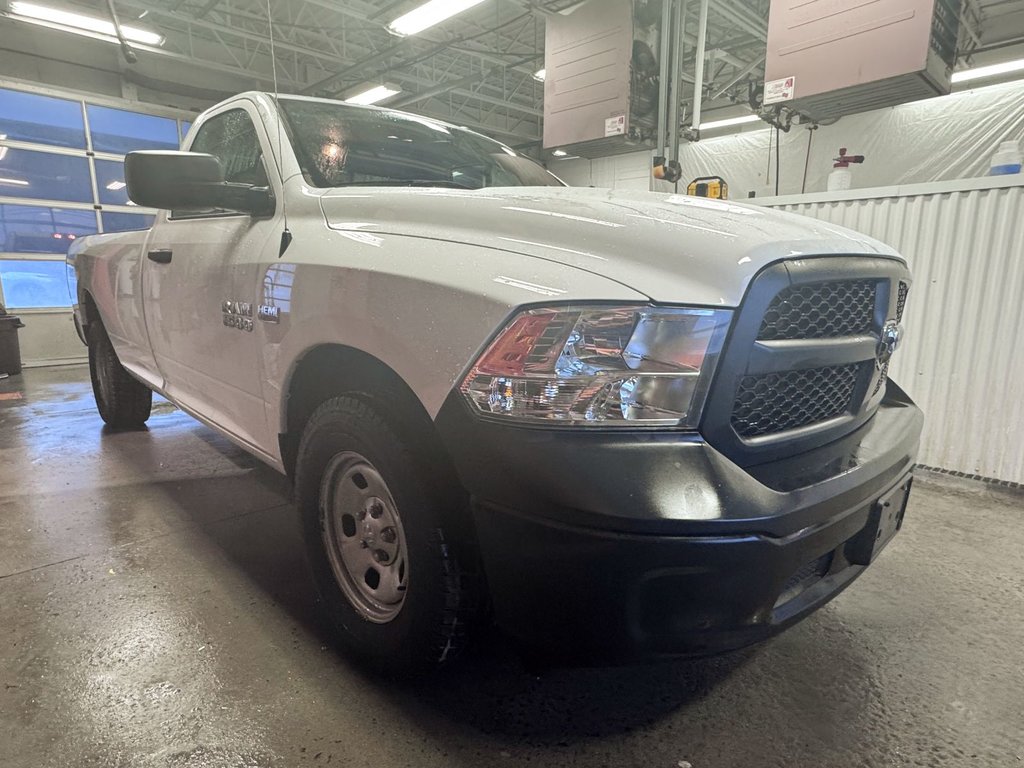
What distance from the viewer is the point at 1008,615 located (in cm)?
198

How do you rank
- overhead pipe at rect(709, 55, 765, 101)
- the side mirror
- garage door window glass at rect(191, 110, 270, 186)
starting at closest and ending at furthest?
the side mirror
garage door window glass at rect(191, 110, 270, 186)
overhead pipe at rect(709, 55, 765, 101)

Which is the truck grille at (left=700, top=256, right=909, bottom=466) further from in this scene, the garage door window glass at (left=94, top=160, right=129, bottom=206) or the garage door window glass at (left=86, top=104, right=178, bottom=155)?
the garage door window glass at (left=86, top=104, right=178, bottom=155)

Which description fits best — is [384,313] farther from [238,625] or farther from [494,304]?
[238,625]

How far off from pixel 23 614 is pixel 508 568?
5.86 feet

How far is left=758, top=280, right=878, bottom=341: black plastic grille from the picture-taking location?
1149mm

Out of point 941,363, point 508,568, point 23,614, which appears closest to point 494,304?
point 508,568

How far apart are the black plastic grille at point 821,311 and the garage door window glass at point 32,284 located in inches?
380

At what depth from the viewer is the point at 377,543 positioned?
1.54 m

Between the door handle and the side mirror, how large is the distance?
A: 0.69 m

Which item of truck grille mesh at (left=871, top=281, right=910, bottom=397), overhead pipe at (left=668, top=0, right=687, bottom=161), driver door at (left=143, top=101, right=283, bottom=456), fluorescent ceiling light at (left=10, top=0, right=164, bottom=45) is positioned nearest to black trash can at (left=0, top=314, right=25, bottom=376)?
fluorescent ceiling light at (left=10, top=0, right=164, bottom=45)

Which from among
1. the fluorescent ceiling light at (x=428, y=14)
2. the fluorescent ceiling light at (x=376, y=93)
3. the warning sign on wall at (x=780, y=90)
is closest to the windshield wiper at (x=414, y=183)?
the warning sign on wall at (x=780, y=90)

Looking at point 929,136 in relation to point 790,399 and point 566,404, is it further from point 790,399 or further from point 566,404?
point 566,404

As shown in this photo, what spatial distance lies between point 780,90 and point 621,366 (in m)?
3.56

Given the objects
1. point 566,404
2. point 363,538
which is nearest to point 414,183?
point 363,538
